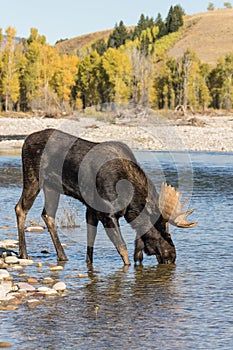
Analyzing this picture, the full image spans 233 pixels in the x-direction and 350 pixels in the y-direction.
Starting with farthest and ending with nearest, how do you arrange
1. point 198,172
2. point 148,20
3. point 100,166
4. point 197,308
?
point 148,20 < point 198,172 < point 100,166 < point 197,308

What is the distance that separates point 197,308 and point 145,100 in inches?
3313

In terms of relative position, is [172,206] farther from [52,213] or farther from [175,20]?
[175,20]

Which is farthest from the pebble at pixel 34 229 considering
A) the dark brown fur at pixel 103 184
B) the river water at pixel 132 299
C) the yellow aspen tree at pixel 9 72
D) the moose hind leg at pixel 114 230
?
the yellow aspen tree at pixel 9 72

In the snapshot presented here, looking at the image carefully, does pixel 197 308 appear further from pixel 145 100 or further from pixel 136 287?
pixel 145 100

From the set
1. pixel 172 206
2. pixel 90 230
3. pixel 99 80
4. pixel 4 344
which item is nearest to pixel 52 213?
pixel 90 230

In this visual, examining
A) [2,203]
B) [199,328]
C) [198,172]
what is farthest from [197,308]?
[198,172]

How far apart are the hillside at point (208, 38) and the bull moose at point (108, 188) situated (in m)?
146

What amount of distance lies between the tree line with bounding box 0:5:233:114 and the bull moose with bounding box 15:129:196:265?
6649cm

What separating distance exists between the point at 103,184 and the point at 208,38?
175 metres

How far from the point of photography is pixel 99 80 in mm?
93500

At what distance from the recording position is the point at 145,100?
300ft

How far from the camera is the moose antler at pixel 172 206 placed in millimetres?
9742

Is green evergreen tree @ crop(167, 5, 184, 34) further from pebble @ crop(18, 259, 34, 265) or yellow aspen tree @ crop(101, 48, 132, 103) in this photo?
pebble @ crop(18, 259, 34, 265)

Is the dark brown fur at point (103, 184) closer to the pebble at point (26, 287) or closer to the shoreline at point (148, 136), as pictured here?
the pebble at point (26, 287)
